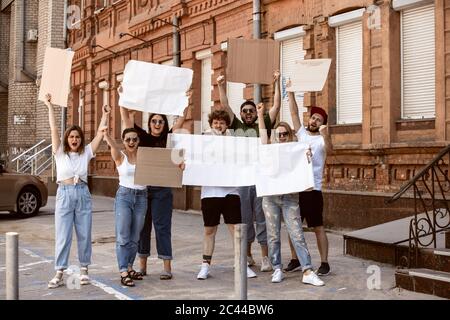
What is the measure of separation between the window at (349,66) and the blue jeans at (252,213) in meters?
5.29

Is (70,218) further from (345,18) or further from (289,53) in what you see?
(289,53)

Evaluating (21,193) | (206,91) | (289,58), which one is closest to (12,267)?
(289,58)

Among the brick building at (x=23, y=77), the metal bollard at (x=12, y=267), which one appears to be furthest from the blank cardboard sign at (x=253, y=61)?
the brick building at (x=23, y=77)

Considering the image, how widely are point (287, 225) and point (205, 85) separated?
415 inches

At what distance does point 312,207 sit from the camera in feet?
24.3

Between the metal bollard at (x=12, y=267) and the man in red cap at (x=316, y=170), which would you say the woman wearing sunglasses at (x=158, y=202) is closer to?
the man in red cap at (x=316, y=170)

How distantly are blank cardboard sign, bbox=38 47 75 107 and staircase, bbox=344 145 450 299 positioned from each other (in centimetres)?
400

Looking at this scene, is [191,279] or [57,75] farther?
[191,279]

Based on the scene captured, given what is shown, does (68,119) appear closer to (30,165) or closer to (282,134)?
(30,165)

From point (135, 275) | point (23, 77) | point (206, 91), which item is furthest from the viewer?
point (23, 77)

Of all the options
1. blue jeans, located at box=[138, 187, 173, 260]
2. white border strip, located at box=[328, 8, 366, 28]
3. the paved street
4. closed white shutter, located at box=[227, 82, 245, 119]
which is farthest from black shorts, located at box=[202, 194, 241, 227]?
closed white shutter, located at box=[227, 82, 245, 119]

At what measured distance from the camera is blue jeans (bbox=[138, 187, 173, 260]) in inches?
290

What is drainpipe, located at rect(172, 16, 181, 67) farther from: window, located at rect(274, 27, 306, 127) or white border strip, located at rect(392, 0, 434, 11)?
white border strip, located at rect(392, 0, 434, 11)
